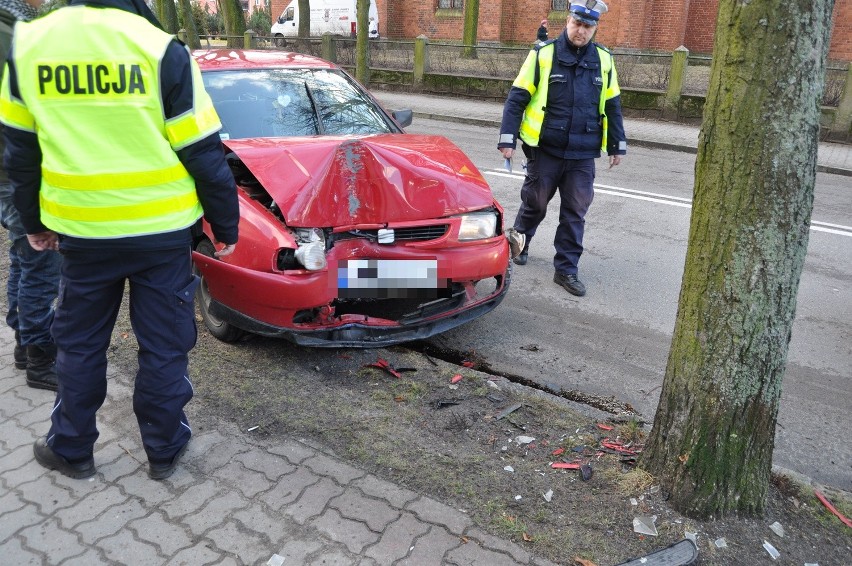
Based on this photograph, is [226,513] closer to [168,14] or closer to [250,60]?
[250,60]

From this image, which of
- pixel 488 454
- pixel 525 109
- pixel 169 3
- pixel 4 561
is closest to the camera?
pixel 4 561

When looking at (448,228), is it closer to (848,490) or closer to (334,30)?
(848,490)

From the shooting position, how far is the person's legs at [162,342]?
2818 mm

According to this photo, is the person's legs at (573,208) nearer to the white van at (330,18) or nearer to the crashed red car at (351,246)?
the crashed red car at (351,246)

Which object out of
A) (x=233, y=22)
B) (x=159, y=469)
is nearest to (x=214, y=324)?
(x=159, y=469)

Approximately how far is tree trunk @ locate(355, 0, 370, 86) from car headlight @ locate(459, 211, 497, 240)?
53.2ft

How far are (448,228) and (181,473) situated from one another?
1.94 meters

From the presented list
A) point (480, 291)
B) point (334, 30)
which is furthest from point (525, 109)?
point (334, 30)

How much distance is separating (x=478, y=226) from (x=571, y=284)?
176cm

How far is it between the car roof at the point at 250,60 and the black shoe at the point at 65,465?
118 inches

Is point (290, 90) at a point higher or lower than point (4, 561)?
higher

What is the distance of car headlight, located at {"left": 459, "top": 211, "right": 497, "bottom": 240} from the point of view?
4.18m

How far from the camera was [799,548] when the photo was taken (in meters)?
2.72

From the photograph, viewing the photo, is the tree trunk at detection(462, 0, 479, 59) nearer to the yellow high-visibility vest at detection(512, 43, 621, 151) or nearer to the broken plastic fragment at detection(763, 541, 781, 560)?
the yellow high-visibility vest at detection(512, 43, 621, 151)
